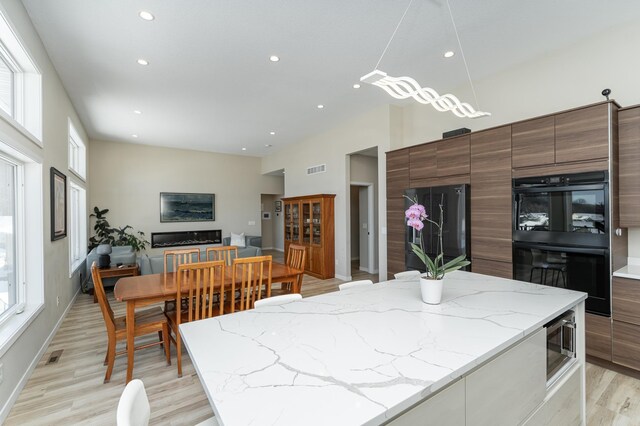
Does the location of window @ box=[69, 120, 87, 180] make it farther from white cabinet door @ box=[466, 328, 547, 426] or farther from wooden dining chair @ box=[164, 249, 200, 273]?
white cabinet door @ box=[466, 328, 547, 426]

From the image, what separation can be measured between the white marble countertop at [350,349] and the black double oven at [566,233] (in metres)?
1.06

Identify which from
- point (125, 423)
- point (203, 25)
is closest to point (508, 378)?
point (125, 423)

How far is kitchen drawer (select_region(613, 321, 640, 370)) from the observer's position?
2.35 metres

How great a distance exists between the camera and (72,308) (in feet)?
14.2

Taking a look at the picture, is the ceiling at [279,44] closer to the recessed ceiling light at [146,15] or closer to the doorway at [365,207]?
the recessed ceiling light at [146,15]

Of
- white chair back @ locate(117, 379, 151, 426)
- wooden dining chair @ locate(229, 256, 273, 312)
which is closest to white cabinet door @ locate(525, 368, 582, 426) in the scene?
white chair back @ locate(117, 379, 151, 426)

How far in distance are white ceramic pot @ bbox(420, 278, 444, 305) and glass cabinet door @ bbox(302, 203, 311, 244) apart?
482 cm

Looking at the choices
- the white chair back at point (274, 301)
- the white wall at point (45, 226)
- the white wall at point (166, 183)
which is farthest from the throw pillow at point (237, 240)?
the white chair back at point (274, 301)

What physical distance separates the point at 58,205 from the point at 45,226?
2.33 feet

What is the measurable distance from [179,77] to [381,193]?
A: 3.36m

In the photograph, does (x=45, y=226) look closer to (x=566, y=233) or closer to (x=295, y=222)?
(x=295, y=222)

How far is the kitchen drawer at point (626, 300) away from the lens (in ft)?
7.69

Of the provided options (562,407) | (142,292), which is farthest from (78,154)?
(562,407)

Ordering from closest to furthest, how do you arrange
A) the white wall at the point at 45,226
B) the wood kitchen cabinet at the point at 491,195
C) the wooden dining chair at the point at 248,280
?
1. the white wall at the point at 45,226
2. the wooden dining chair at the point at 248,280
3. the wood kitchen cabinet at the point at 491,195
